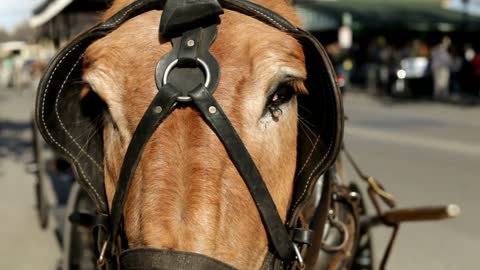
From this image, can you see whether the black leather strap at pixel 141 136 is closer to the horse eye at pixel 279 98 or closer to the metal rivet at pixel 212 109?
the metal rivet at pixel 212 109

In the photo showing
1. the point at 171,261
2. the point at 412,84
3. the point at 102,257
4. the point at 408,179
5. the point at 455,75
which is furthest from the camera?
the point at 412,84

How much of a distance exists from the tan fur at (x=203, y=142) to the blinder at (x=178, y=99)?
0.12ft

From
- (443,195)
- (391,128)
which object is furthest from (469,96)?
(443,195)

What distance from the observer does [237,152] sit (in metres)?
1.80

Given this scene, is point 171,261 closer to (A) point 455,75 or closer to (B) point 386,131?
(B) point 386,131

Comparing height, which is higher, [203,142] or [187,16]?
[187,16]

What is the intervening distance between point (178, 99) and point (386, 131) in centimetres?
1331

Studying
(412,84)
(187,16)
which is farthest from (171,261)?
(412,84)

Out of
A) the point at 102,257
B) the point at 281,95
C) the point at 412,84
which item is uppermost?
the point at 281,95

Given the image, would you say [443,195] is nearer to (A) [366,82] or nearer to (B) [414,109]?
(B) [414,109]

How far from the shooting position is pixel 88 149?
2.31m

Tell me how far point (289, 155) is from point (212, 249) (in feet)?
1.49

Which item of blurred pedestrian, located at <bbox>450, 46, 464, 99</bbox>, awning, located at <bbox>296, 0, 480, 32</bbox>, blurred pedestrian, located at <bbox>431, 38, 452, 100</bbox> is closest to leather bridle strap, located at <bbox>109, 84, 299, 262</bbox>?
blurred pedestrian, located at <bbox>431, 38, 452, 100</bbox>

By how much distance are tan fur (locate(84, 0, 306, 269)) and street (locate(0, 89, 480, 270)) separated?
4.45 m
